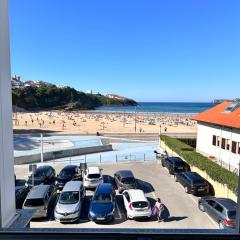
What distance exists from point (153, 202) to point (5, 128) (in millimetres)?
9503

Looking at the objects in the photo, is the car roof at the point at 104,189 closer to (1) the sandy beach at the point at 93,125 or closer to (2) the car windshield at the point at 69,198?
(2) the car windshield at the point at 69,198

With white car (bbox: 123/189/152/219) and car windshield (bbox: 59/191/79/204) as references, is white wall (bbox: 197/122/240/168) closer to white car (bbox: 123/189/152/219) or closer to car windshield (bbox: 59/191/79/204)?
white car (bbox: 123/189/152/219)

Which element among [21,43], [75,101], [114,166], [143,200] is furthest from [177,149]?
[75,101]

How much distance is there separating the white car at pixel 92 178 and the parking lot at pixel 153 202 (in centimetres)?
30

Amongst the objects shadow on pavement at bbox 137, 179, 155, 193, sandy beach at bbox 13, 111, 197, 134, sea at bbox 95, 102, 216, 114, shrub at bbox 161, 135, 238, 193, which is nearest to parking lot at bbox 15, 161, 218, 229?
shadow on pavement at bbox 137, 179, 155, 193

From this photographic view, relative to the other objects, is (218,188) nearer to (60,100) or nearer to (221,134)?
(221,134)

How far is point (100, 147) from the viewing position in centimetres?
2214

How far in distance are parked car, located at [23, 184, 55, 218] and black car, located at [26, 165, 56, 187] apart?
7.74 ft

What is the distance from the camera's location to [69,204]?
28.9ft

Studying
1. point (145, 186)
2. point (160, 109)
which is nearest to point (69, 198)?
point (145, 186)

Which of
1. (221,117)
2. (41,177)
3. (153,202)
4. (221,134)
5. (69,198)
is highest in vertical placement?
(221,117)

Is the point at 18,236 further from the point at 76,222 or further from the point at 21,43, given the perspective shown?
the point at 76,222

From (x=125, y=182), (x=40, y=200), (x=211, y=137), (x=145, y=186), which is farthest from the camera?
(x=211, y=137)

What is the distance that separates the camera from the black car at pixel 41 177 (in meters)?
12.2
